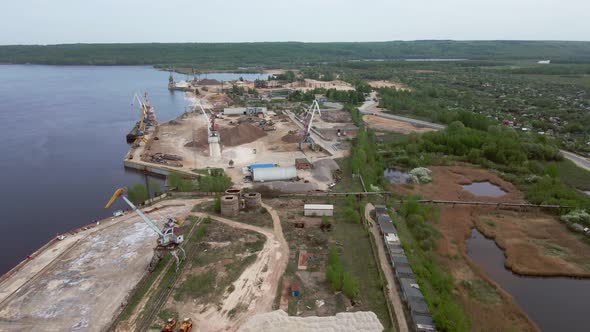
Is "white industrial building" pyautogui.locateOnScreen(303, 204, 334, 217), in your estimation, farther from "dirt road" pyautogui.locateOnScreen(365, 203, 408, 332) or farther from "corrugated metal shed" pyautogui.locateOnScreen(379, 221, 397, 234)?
"corrugated metal shed" pyautogui.locateOnScreen(379, 221, 397, 234)

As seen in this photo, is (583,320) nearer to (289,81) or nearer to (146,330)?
(146,330)

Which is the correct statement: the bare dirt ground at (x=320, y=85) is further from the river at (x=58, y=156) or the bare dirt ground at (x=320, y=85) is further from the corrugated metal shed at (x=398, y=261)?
the corrugated metal shed at (x=398, y=261)

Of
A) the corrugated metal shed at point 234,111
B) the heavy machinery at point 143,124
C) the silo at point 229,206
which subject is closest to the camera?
the silo at point 229,206

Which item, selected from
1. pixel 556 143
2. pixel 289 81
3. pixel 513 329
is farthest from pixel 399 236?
pixel 289 81

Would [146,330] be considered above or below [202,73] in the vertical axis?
below

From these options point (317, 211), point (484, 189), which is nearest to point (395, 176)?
point (484, 189)

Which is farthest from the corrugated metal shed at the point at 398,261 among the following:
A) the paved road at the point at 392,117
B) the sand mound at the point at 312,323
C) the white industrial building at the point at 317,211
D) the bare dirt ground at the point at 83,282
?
the paved road at the point at 392,117
